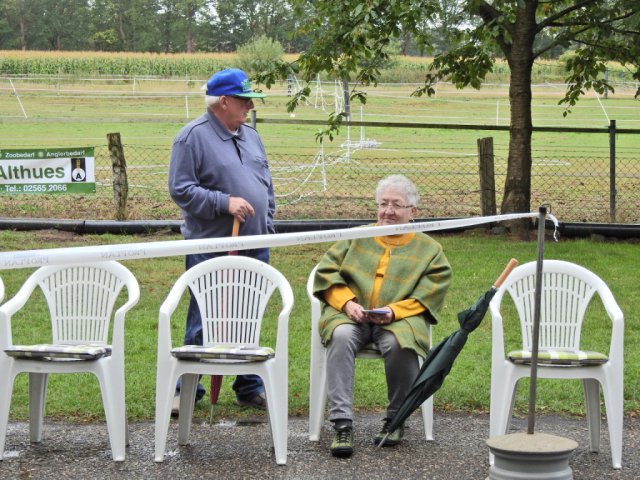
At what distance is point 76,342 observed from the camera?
5570mm

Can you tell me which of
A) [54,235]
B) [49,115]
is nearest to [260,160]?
[54,235]

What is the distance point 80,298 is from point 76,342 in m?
0.24

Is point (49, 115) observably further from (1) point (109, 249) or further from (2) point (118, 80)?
(1) point (109, 249)

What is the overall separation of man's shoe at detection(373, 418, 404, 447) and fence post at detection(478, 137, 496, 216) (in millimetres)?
7672

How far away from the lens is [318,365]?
546 centimetres

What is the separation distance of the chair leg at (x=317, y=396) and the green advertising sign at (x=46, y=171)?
24.9 feet

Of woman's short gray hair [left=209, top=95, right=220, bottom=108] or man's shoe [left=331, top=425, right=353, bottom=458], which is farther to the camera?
woman's short gray hair [left=209, top=95, right=220, bottom=108]

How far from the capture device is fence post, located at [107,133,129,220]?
41.7ft

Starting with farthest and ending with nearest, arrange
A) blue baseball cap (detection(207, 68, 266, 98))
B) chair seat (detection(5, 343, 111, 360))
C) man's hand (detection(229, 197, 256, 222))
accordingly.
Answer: blue baseball cap (detection(207, 68, 266, 98)) → man's hand (detection(229, 197, 256, 222)) → chair seat (detection(5, 343, 111, 360))

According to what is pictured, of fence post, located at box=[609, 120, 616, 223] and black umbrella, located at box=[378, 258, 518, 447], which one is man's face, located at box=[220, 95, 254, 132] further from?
fence post, located at box=[609, 120, 616, 223]

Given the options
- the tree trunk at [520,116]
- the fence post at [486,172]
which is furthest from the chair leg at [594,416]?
the fence post at [486,172]

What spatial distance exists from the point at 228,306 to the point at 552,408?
1.95 meters

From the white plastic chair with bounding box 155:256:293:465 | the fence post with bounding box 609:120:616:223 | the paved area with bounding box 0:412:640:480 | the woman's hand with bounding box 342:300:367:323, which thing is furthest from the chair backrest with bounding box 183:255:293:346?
the fence post with bounding box 609:120:616:223

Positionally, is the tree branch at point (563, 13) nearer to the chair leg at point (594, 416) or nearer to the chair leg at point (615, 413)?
the chair leg at point (594, 416)
